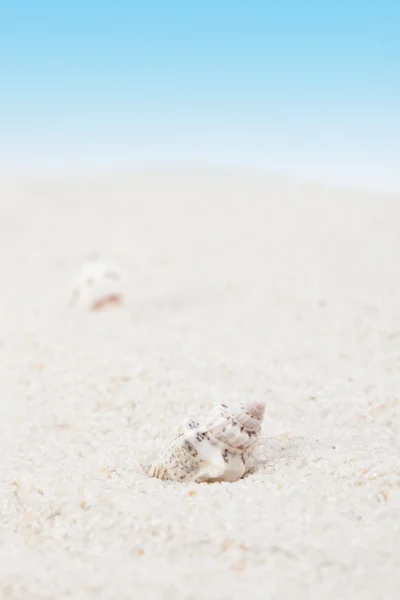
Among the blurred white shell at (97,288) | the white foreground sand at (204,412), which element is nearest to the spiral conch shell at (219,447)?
the white foreground sand at (204,412)

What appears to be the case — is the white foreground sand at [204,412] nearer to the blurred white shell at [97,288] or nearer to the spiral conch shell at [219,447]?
the spiral conch shell at [219,447]

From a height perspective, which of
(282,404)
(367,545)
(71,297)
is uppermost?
(367,545)

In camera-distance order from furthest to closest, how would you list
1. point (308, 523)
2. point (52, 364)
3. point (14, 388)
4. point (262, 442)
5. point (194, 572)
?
point (52, 364) → point (14, 388) → point (262, 442) → point (308, 523) → point (194, 572)

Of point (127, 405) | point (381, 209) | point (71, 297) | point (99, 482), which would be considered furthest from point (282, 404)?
point (381, 209)

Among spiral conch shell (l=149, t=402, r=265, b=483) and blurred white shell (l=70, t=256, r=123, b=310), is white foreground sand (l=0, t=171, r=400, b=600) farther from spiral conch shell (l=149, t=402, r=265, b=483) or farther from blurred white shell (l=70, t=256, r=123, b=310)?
blurred white shell (l=70, t=256, r=123, b=310)

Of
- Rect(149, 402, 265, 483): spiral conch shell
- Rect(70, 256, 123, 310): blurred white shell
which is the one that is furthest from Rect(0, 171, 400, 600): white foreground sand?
Rect(70, 256, 123, 310): blurred white shell

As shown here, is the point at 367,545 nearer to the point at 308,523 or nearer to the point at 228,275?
the point at 308,523
